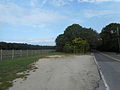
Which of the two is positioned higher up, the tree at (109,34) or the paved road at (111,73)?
the tree at (109,34)

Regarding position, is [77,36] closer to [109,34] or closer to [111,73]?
[109,34]

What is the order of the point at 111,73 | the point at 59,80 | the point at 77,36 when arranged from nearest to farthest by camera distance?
the point at 59,80
the point at 111,73
the point at 77,36

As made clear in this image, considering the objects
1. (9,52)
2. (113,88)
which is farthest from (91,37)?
(113,88)

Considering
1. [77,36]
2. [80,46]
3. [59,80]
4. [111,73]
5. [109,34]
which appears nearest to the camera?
[59,80]

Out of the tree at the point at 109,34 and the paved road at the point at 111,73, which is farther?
the tree at the point at 109,34

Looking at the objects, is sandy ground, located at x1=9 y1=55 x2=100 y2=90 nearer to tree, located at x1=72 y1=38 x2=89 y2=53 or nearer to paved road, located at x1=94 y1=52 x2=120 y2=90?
paved road, located at x1=94 y1=52 x2=120 y2=90

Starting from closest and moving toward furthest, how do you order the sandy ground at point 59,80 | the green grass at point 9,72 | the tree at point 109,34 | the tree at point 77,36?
1. the sandy ground at point 59,80
2. the green grass at point 9,72
3. the tree at point 77,36
4. the tree at point 109,34

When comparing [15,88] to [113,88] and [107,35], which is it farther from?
[107,35]

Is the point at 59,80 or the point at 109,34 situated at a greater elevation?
the point at 109,34

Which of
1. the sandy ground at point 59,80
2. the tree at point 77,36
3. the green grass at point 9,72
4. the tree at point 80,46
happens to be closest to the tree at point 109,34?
the tree at point 77,36

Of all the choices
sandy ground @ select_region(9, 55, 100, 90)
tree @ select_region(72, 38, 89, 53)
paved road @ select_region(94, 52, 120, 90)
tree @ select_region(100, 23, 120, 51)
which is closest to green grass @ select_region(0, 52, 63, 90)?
sandy ground @ select_region(9, 55, 100, 90)

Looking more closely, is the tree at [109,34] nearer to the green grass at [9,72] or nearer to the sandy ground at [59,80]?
the green grass at [9,72]

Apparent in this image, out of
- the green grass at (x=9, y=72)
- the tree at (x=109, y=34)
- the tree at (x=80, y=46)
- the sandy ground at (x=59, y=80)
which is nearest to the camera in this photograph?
the sandy ground at (x=59, y=80)

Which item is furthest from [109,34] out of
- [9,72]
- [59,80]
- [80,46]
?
[59,80]
